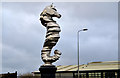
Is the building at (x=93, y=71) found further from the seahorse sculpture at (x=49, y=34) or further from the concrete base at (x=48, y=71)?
the concrete base at (x=48, y=71)

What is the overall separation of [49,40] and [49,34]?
1.20 ft

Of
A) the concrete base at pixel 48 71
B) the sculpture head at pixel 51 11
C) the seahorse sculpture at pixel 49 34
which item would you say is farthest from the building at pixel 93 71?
the concrete base at pixel 48 71

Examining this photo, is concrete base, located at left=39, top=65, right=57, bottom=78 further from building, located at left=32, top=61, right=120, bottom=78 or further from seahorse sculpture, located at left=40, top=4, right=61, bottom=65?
building, located at left=32, top=61, right=120, bottom=78

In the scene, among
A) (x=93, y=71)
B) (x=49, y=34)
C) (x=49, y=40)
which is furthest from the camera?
(x=93, y=71)

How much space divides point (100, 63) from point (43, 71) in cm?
3850

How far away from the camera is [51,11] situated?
15453 millimetres

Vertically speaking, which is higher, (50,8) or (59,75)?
(50,8)

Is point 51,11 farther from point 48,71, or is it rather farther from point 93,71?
point 93,71

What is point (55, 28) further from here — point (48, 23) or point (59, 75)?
point (59, 75)

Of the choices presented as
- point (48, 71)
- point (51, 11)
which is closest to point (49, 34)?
point (51, 11)

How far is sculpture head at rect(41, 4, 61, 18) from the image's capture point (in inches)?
607

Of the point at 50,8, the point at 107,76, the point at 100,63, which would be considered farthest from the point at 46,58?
the point at 100,63

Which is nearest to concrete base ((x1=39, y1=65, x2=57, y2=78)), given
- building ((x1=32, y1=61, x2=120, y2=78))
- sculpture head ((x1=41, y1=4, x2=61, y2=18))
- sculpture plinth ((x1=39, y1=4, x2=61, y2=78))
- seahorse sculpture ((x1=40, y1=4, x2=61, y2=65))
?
sculpture plinth ((x1=39, y1=4, x2=61, y2=78))

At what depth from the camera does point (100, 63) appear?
5200 centimetres
